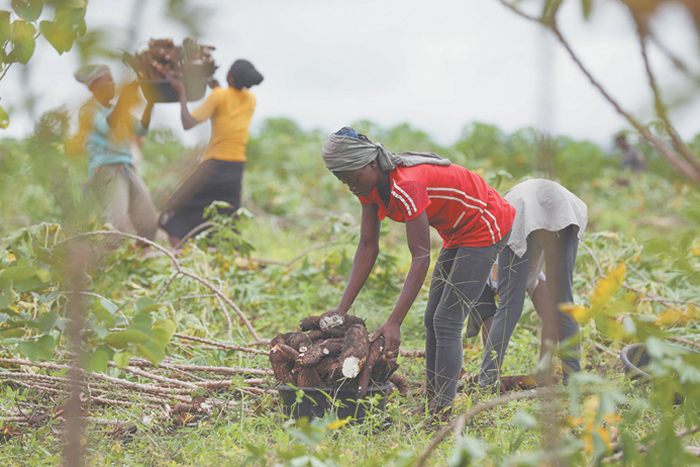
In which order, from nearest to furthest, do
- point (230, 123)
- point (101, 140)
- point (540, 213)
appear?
1. point (101, 140)
2. point (540, 213)
3. point (230, 123)

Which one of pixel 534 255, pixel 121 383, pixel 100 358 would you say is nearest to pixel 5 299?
pixel 100 358

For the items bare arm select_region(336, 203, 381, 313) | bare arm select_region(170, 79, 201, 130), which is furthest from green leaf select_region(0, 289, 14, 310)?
bare arm select_region(336, 203, 381, 313)

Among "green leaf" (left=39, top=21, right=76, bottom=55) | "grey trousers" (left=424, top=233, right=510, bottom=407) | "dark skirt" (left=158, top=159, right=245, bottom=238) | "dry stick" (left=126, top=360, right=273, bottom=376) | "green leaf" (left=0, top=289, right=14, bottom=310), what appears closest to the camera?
"green leaf" (left=39, top=21, right=76, bottom=55)

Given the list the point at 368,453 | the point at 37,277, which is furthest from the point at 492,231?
the point at 37,277

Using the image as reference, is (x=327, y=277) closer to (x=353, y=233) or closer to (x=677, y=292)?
(x=353, y=233)

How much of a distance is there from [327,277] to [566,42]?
3614mm

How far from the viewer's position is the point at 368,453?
1.85 m

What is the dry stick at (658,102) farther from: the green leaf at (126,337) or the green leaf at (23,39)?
the green leaf at (23,39)

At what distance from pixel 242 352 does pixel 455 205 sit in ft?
4.37

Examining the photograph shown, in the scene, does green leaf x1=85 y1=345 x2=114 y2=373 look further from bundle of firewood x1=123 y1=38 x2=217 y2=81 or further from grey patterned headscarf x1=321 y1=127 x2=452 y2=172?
grey patterned headscarf x1=321 y1=127 x2=452 y2=172

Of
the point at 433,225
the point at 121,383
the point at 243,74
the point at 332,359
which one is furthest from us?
the point at 243,74

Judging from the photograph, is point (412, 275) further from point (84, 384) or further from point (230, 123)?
point (230, 123)

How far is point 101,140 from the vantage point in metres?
1.01

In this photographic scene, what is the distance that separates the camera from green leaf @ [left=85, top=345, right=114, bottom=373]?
130 cm
